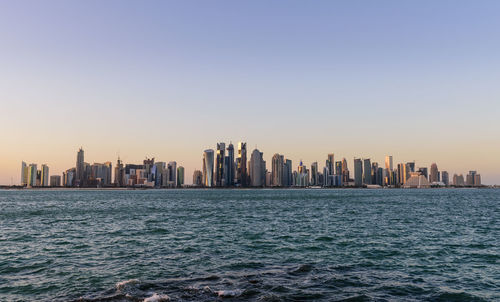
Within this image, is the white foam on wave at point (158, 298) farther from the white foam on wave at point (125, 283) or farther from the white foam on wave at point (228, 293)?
the white foam on wave at point (125, 283)

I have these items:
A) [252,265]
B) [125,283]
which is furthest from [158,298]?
[252,265]

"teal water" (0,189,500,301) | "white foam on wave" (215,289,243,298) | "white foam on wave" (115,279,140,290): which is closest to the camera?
"white foam on wave" (215,289,243,298)

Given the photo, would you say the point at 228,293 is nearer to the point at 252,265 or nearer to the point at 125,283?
the point at 125,283

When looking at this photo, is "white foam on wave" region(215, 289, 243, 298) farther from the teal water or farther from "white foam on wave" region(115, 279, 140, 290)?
"white foam on wave" region(115, 279, 140, 290)

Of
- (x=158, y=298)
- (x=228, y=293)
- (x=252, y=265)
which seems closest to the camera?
(x=158, y=298)

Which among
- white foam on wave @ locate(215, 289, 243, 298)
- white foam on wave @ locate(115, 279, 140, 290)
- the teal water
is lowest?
the teal water

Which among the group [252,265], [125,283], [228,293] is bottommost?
[252,265]

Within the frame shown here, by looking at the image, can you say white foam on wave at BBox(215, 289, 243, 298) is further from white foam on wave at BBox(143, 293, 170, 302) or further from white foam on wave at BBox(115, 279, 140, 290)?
white foam on wave at BBox(115, 279, 140, 290)

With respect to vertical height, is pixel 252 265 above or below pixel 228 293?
below

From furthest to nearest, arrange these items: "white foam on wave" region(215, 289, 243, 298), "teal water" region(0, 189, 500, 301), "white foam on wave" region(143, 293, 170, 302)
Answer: "teal water" region(0, 189, 500, 301) → "white foam on wave" region(215, 289, 243, 298) → "white foam on wave" region(143, 293, 170, 302)

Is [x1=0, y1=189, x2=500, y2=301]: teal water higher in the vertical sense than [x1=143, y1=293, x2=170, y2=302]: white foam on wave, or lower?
lower

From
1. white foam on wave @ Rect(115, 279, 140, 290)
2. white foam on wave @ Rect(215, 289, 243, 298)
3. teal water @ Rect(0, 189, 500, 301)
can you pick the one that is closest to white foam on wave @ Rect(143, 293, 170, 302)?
teal water @ Rect(0, 189, 500, 301)

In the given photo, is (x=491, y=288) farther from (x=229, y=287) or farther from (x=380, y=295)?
(x=229, y=287)

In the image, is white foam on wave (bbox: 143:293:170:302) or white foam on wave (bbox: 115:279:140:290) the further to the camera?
white foam on wave (bbox: 115:279:140:290)
